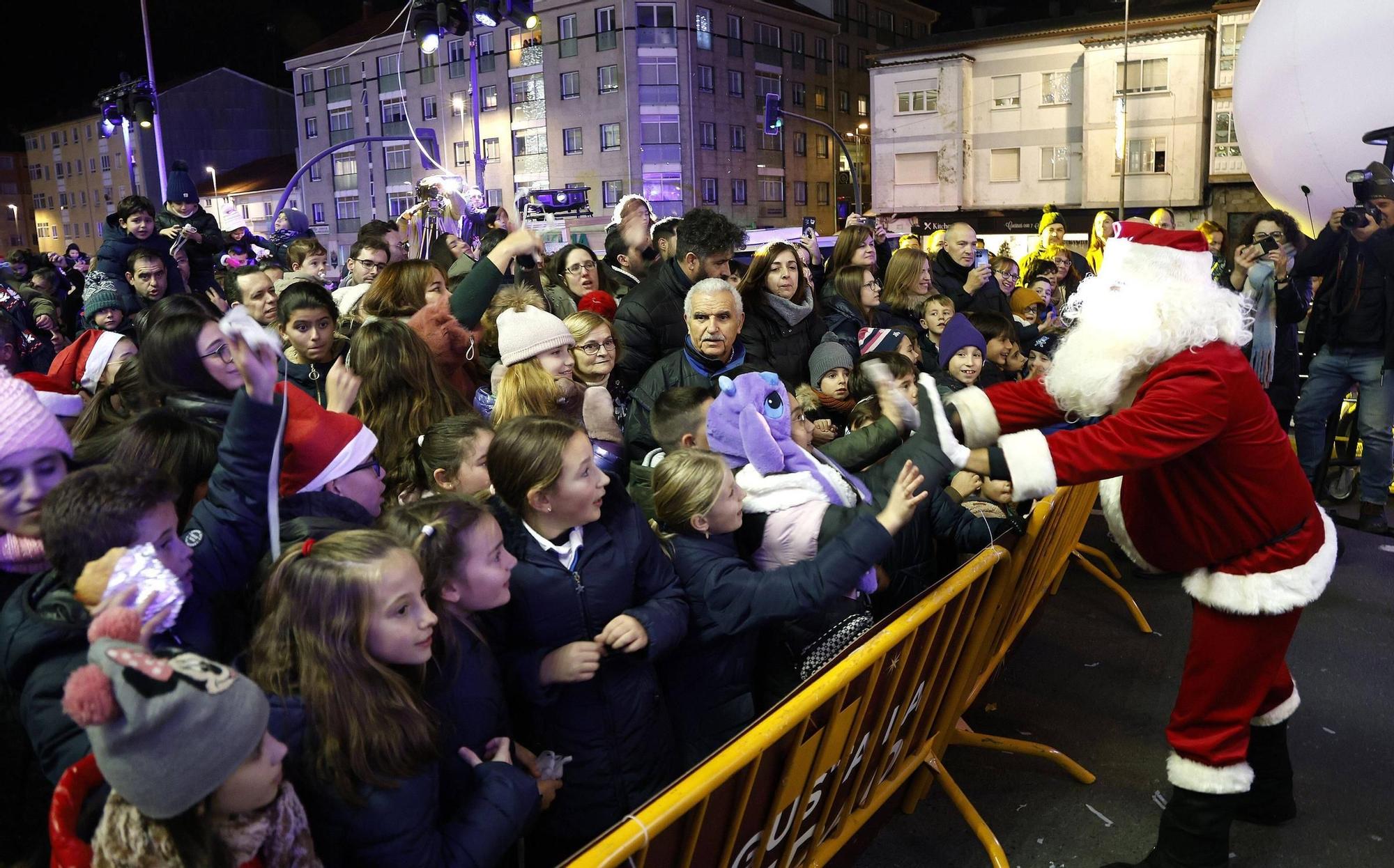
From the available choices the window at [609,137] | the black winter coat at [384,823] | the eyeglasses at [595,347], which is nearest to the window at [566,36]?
the window at [609,137]

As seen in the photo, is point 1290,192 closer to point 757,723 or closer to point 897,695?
point 897,695

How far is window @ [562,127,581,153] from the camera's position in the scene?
42.3m

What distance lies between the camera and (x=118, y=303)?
6.12 metres

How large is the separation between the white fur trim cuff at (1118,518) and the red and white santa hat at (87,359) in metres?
4.57

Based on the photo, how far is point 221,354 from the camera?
328 cm

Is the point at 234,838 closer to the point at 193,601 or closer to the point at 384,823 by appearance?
the point at 384,823

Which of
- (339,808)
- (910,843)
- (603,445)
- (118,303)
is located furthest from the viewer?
(118,303)

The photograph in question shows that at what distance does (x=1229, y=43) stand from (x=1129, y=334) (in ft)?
113

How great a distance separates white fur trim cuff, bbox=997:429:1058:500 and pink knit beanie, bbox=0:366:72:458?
103 inches

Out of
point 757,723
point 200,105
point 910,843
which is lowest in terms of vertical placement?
point 910,843

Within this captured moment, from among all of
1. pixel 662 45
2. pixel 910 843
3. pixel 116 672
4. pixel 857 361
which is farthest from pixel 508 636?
pixel 662 45

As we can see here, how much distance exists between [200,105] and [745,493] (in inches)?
2168

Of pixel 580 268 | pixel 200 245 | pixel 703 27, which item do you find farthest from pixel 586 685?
pixel 703 27

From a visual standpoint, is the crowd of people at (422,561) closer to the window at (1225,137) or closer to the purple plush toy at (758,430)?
the purple plush toy at (758,430)
